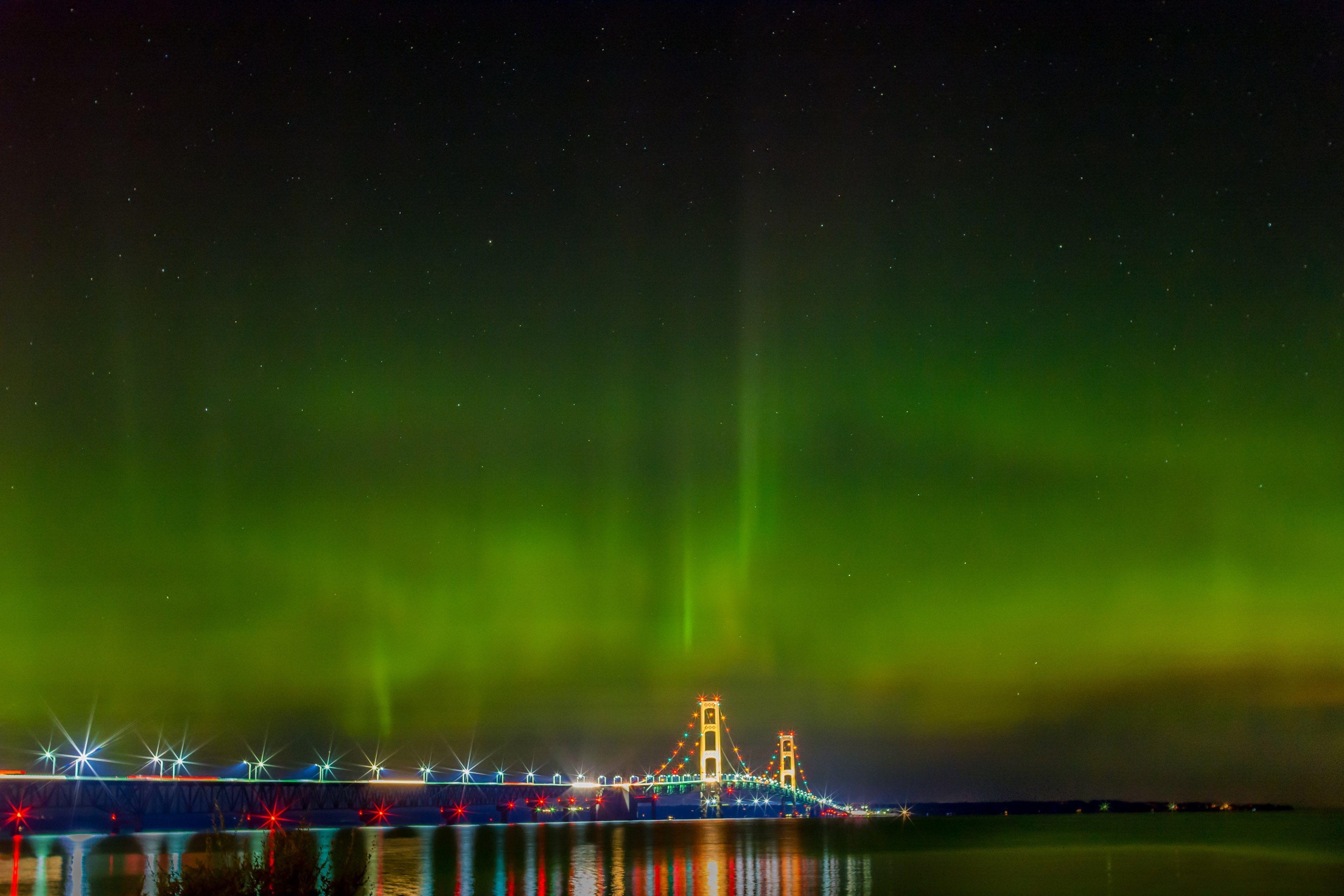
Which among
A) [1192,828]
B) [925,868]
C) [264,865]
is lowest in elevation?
[1192,828]

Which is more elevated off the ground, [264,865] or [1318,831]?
[264,865]

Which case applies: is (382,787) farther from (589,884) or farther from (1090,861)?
(589,884)

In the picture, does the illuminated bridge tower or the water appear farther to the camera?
the illuminated bridge tower

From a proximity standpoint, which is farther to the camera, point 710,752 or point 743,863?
point 710,752

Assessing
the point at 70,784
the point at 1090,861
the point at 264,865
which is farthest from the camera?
the point at 70,784

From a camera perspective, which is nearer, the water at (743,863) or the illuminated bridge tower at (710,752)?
the water at (743,863)

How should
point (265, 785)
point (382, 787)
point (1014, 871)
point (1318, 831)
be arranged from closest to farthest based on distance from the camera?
point (1014, 871) → point (265, 785) → point (382, 787) → point (1318, 831)

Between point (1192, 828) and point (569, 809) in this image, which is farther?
point (569, 809)

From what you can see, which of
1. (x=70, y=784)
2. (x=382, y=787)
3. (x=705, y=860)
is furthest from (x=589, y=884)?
(x=382, y=787)
